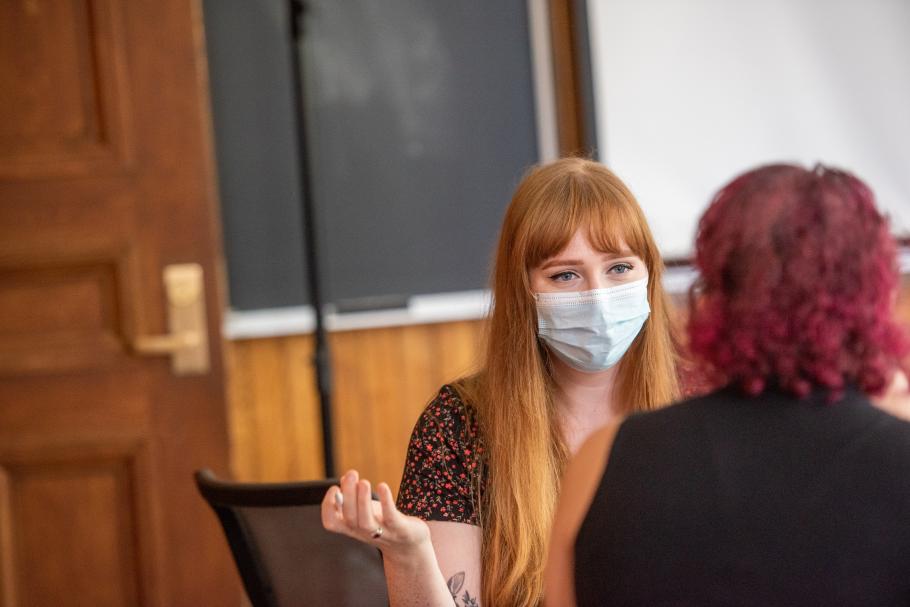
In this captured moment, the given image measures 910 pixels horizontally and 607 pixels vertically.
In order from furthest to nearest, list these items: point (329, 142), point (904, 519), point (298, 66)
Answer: point (329, 142) < point (298, 66) < point (904, 519)

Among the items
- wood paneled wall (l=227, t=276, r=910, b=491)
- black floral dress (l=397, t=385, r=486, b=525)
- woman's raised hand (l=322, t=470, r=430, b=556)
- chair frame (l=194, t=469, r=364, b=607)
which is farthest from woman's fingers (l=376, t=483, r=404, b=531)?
wood paneled wall (l=227, t=276, r=910, b=491)

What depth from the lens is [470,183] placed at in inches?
118

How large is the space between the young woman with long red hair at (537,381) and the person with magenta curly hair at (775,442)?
53cm

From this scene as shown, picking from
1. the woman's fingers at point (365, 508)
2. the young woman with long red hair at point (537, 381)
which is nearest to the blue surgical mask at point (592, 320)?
the young woman with long red hair at point (537, 381)

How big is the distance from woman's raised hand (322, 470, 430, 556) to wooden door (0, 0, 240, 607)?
1238 mm

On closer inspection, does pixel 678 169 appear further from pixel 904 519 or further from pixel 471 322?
pixel 904 519

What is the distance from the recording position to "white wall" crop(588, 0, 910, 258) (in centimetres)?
299

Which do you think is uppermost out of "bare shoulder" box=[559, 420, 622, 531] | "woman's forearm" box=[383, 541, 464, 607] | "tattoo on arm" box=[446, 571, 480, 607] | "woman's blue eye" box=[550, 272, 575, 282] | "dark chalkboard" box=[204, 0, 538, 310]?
"dark chalkboard" box=[204, 0, 538, 310]

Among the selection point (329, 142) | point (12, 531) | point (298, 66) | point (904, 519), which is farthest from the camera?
point (329, 142)

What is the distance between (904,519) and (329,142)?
7.42 ft

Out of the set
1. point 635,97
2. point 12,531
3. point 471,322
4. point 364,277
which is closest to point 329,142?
point 364,277

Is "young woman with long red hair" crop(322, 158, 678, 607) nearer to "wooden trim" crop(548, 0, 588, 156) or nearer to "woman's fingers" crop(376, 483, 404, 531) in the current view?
"woman's fingers" crop(376, 483, 404, 531)

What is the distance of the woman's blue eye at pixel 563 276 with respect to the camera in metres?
1.54

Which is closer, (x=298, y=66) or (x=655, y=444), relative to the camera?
(x=655, y=444)
